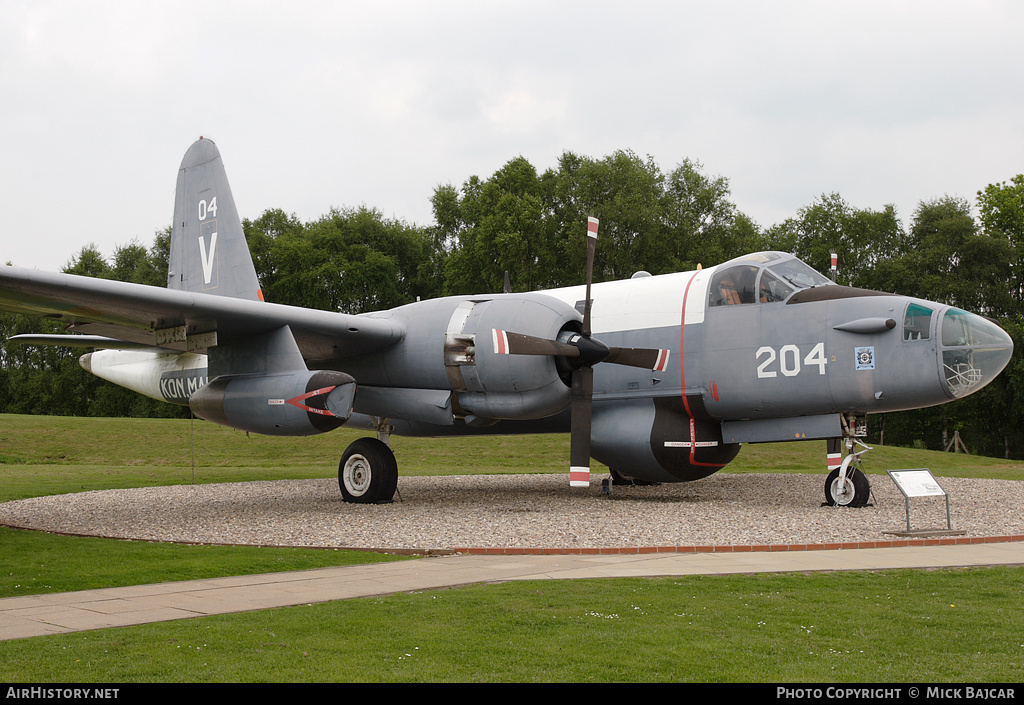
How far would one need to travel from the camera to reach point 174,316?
540 inches

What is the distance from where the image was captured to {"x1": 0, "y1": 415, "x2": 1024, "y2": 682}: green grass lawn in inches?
205

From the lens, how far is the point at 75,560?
9992mm

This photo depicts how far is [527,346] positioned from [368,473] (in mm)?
4460

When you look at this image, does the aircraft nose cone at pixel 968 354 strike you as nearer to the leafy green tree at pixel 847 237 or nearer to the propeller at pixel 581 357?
the propeller at pixel 581 357

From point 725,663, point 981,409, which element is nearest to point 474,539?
point 725,663

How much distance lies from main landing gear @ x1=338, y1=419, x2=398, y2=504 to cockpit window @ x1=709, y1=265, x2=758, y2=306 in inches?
256

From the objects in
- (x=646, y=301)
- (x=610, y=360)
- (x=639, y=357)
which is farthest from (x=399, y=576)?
(x=646, y=301)

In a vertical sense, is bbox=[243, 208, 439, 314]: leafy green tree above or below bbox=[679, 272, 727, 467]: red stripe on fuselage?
above

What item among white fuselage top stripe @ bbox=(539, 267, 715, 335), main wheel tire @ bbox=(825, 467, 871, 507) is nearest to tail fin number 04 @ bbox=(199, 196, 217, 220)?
white fuselage top stripe @ bbox=(539, 267, 715, 335)

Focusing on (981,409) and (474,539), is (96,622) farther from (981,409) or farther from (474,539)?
(981,409)

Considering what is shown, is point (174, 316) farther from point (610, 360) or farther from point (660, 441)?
point (660, 441)

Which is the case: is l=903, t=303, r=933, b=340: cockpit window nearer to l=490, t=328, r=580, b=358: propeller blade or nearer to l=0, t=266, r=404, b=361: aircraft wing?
l=490, t=328, r=580, b=358: propeller blade

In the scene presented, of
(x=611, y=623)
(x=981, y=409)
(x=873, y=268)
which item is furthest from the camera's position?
(x=873, y=268)

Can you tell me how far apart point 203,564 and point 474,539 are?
11.8ft
